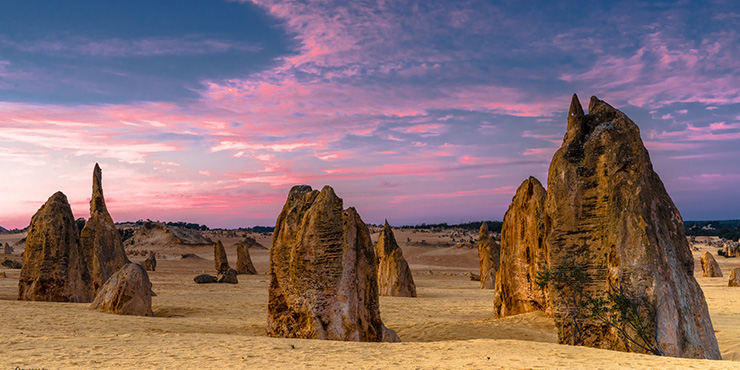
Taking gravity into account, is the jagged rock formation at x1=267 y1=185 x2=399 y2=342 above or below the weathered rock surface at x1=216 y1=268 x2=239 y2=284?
above

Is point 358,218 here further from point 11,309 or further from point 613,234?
point 11,309

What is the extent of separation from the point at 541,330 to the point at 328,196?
19.5ft

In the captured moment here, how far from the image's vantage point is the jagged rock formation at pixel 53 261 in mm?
17609

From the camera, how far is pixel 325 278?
1072 cm

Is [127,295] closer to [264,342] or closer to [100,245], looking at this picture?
[264,342]

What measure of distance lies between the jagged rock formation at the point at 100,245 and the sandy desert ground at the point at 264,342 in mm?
2241

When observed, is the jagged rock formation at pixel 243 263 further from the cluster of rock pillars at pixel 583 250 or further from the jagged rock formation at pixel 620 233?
the jagged rock formation at pixel 620 233

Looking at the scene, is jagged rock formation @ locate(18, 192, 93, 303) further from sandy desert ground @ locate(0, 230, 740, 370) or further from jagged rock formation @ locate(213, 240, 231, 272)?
jagged rock formation @ locate(213, 240, 231, 272)

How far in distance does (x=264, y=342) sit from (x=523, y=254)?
8.37 metres

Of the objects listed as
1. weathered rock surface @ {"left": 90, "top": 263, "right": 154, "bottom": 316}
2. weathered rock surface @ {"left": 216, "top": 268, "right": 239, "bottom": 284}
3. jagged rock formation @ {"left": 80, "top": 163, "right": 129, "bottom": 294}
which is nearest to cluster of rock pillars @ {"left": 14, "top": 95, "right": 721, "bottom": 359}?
weathered rock surface @ {"left": 90, "top": 263, "right": 154, "bottom": 316}

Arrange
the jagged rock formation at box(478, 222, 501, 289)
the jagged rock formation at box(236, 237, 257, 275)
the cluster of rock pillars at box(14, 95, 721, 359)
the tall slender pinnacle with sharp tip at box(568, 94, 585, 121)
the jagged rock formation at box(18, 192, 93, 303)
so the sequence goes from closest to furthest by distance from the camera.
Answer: the cluster of rock pillars at box(14, 95, 721, 359) < the tall slender pinnacle with sharp tip at box(568, 94, 585, 121) < the jagged rock formation at box(18, 192, 93, 303) < the jagged rock formation at box(478, 222, 501, 289) < the jagged rock formation at box(236, 237, 257, 275)

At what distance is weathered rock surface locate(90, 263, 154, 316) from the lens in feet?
48.7

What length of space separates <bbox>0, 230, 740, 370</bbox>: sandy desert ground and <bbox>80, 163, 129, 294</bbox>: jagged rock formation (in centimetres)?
Result: 224

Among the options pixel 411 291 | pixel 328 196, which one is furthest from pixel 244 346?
pixel 411 291
